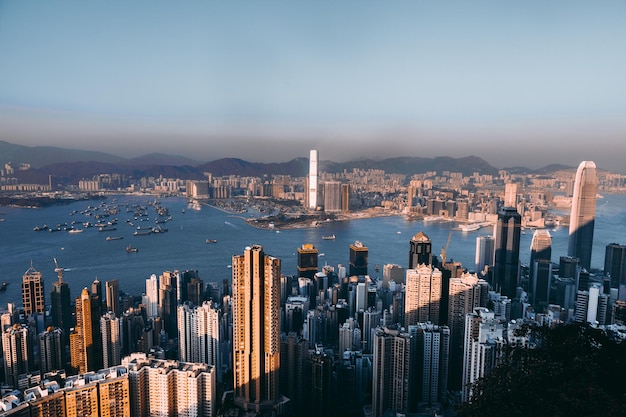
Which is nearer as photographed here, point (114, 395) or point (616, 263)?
point (114, 395)

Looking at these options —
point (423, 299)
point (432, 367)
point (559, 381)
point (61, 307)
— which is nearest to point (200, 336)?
point (61, 307)

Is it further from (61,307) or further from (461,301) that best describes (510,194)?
(61,307)

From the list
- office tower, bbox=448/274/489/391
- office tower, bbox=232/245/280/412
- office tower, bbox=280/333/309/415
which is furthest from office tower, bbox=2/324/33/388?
office tower, bbox=448/274/489/391

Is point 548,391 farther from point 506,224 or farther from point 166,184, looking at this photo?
point 166,184

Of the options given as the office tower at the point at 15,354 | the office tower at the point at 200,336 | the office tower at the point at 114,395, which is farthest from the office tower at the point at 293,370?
the office tower at the point at 15,354

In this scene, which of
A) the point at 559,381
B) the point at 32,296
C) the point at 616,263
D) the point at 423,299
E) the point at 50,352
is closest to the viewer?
the point at 559,381

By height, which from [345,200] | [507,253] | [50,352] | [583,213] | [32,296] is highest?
[583,213]

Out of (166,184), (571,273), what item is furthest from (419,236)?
(166,184)
